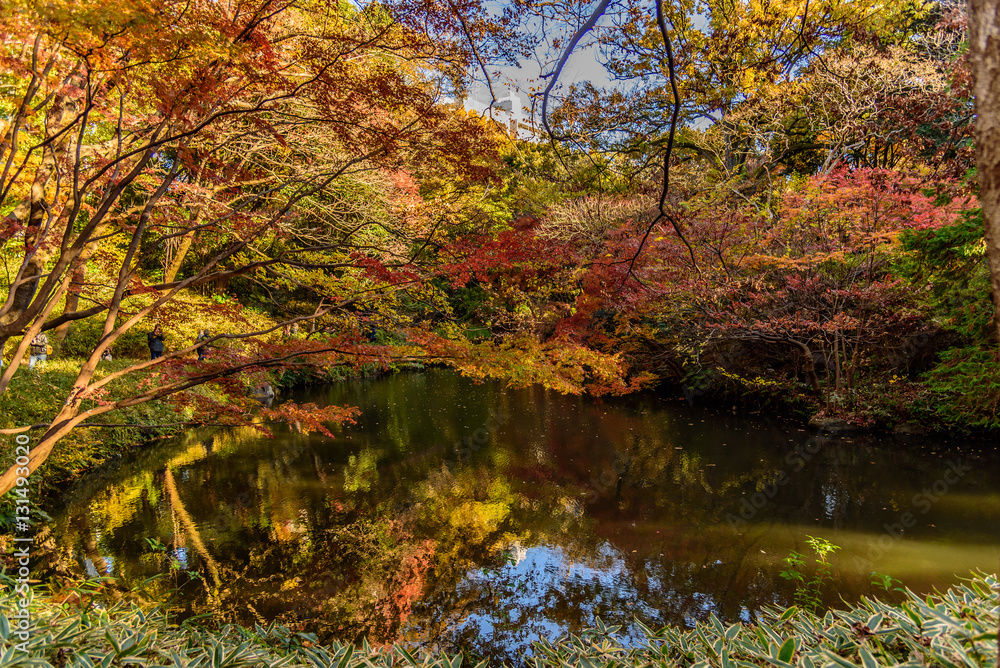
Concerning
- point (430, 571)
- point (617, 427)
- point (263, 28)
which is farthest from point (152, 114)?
point (617, 427)

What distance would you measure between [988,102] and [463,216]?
307 inches

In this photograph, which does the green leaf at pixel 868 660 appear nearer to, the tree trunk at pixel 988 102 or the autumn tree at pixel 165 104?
the tree trunk at pixel 988 102

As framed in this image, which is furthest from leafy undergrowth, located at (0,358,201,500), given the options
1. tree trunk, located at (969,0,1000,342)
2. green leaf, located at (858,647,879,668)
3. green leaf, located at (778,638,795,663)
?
tree trunk, located at (969,0,1000,342)

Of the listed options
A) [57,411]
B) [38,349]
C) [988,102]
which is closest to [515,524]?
[988,102]

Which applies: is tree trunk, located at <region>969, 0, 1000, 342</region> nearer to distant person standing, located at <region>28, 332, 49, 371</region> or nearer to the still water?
the still water

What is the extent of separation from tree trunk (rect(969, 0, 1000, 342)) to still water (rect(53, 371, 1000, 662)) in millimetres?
3271

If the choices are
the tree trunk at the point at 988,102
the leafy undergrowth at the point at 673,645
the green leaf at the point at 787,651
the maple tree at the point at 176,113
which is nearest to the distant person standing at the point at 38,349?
the maple tree at the point at 176,113

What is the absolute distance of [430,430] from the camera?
9.18 metres

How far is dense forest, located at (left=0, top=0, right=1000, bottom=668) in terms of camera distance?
281cm

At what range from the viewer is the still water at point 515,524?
3.73 meters

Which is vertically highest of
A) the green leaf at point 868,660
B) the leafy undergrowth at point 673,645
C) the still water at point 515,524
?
the green leaf at point 868,660

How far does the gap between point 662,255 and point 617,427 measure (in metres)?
3.25

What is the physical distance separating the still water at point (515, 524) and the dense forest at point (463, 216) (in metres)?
0.44

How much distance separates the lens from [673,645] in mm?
2504
